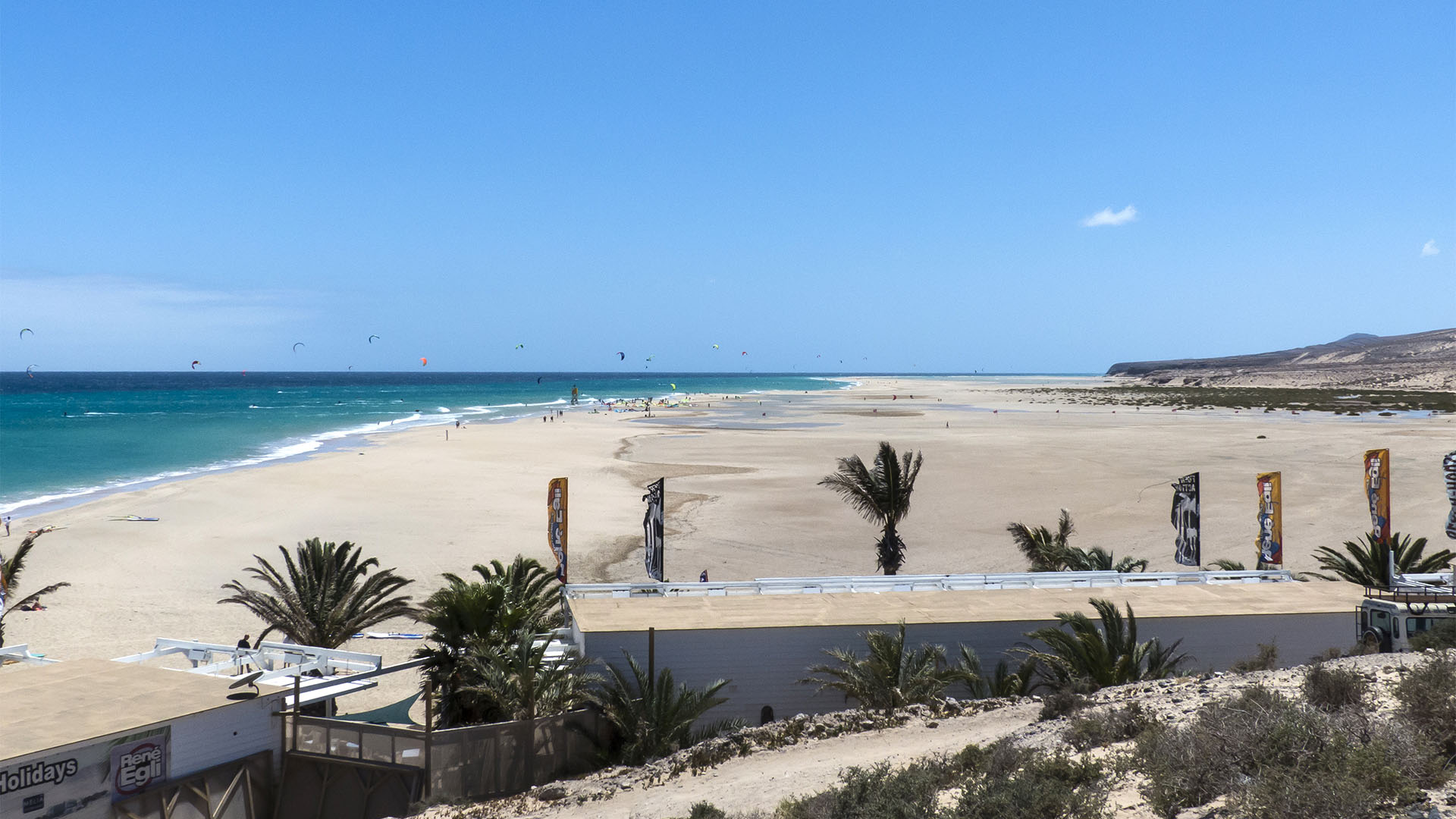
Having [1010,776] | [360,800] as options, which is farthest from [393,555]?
[1010,776]

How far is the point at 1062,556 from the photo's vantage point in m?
19.9

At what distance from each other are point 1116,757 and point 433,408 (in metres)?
111

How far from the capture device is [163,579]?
2439 centimetres

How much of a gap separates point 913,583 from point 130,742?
451 inches

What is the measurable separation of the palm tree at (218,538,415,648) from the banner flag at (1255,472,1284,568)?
16453 mm

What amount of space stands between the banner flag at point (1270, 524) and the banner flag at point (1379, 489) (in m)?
1.55

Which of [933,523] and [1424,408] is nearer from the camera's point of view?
[933,523]

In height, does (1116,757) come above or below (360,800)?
above

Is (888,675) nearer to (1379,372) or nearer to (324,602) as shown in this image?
(324,602)

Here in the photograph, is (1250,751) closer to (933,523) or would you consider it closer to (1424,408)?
(933,523)

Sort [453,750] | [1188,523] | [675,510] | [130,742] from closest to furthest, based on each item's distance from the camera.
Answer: [130,742]
[453,750]
[1188,523]
[675,510]

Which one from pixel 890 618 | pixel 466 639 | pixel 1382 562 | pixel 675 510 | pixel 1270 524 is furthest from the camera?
pixel 675 510

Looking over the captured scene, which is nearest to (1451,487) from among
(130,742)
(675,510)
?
(130,742)

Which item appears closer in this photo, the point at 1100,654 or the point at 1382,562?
the point at 1100,654
